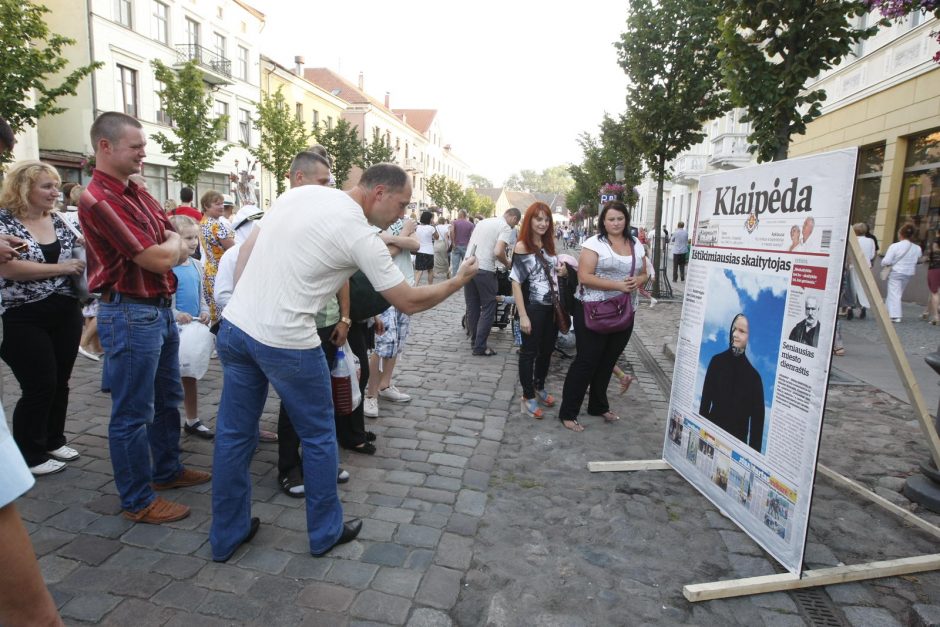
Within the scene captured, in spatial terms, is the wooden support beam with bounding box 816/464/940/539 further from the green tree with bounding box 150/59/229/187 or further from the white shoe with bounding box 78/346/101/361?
the green tree with bounding box 150/59/229/187

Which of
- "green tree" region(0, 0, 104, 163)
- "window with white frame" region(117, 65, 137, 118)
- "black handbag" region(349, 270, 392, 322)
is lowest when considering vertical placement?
"black handbag" region(349, 270, 392, 322)

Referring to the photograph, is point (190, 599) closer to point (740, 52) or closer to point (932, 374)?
point (740, 52)

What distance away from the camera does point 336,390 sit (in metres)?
3.79

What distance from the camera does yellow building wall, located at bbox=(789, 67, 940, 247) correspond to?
12.2 metres

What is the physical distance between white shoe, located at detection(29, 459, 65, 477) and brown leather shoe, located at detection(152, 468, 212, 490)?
680 mm

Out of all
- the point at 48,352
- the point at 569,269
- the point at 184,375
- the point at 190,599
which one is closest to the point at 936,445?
the point at 569,269

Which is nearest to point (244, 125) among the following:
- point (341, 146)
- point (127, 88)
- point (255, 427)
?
point (341, 146)

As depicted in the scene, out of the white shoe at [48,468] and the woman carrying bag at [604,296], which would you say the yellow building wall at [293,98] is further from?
the white shoe at [48,468]

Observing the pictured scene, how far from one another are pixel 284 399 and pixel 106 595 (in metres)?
1.11

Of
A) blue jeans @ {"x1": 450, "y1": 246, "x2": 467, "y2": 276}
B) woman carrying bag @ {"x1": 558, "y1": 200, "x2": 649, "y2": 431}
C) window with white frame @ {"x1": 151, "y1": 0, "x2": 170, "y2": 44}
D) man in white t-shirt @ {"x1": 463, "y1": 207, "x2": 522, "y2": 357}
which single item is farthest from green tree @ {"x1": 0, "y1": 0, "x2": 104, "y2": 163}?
window with white frame @ {"x1": 151, "y1": 0, "x2": 170, "y2": 44}

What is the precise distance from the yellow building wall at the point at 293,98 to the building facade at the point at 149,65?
150 cm

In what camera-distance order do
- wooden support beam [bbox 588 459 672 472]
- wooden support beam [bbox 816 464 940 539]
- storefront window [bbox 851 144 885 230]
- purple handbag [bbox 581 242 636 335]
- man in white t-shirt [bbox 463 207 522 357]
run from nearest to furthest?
wooden support beam [bbox 816 464 940 539] < wooden support beam [bbox 588 459 672 472] < purple handbag [bbox 581 242 636 335] < man in white t-shirt [bbox 463 207 522 357] < storefront window [bbox 851 144 885 230]

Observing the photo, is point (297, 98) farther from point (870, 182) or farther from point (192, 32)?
point (870, 182)

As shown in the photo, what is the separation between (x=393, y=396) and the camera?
18.1ft
